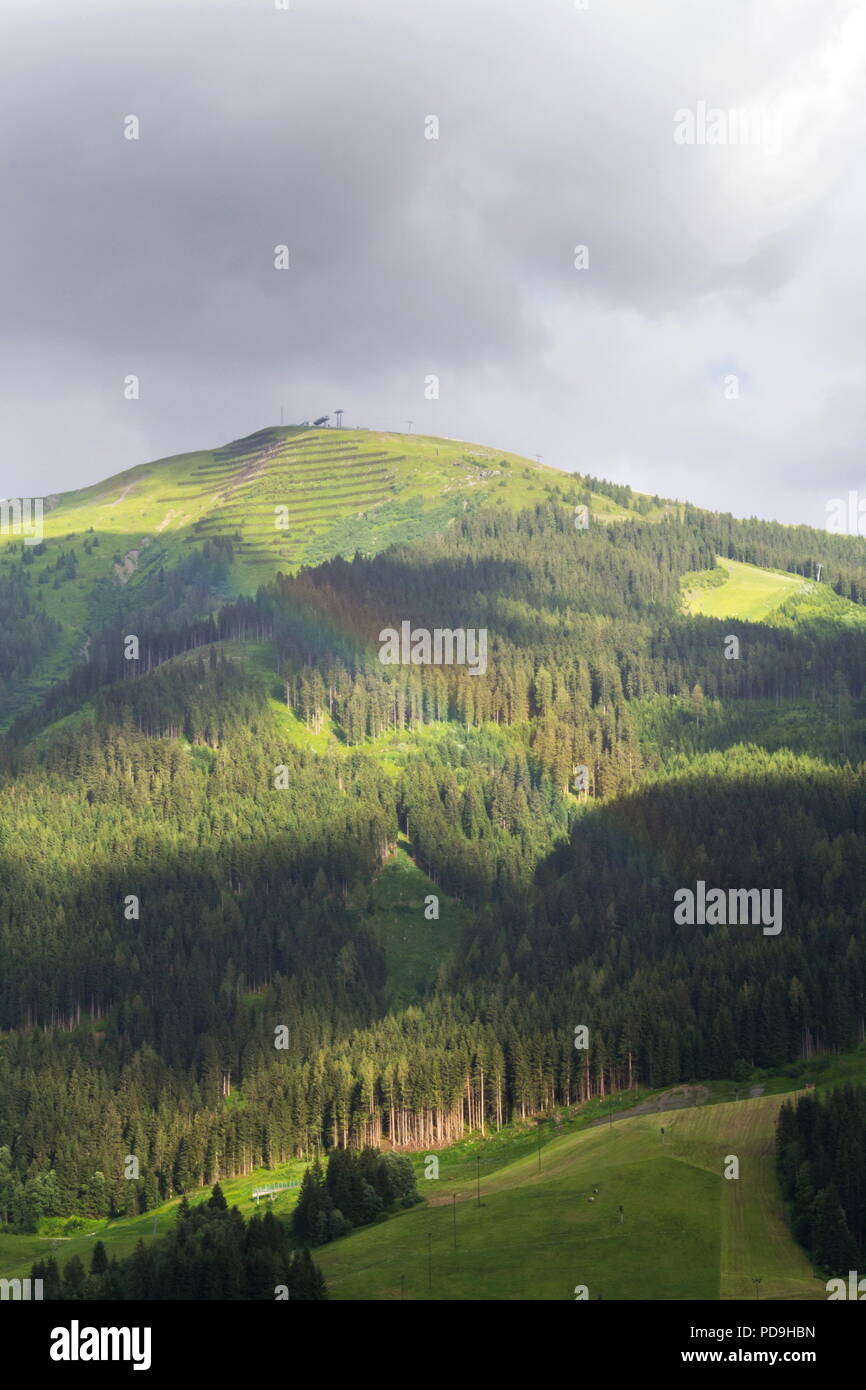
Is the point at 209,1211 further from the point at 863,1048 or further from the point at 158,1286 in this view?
the point at 863,1048

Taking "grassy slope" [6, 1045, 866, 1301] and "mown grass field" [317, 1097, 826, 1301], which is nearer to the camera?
"mown grass field" [317, 1097, 826, 1301]

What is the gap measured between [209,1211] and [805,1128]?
214ft

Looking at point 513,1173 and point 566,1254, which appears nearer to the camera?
point 566,1254

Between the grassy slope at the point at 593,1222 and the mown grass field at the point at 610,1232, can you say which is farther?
the grassy slope at the point at 593,1222

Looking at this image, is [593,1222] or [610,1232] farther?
[593,1222]

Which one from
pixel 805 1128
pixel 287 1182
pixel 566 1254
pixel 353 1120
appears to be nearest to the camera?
pixel 566 1254

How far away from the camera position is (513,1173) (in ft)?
565

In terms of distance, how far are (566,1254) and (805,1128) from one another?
117ft

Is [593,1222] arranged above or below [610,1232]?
above
